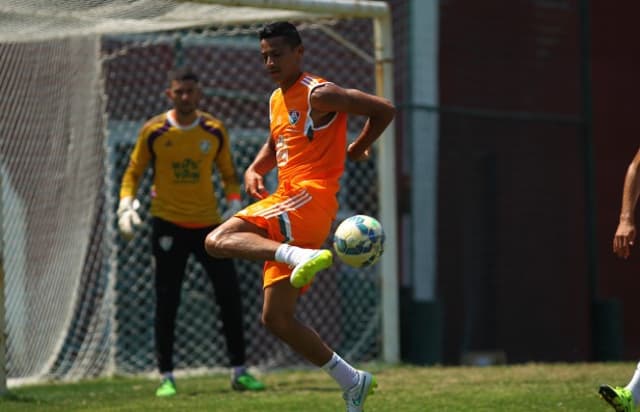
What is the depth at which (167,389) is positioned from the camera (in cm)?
827

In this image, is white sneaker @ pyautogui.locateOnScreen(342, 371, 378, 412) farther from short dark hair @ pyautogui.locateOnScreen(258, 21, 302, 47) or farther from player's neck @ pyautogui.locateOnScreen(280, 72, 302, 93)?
short dark hair @ pyautogui.locateOnScreen(258, 21, 302, 47)

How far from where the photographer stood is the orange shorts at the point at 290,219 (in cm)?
616

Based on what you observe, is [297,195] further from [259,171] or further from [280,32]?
[280,32]

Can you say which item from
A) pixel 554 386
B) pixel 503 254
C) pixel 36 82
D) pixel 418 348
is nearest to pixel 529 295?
pixel 503 254

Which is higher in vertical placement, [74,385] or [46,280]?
[46,280]

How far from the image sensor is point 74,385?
9.47 metres

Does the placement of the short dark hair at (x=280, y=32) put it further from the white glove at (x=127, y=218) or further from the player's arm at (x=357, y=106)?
the white glove at (x=127, y=218)

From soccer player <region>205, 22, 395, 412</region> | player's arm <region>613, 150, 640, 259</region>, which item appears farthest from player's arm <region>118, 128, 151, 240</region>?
player's arm <region>613, 150, 640, 259</region>

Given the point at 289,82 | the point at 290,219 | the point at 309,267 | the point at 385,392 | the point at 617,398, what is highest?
the point at 289,82

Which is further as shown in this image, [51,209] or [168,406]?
Result: [51,209]

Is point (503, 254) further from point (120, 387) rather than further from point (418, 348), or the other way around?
point (120, 387)

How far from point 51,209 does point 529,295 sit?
5334 mm

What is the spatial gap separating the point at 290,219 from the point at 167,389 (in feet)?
8.38

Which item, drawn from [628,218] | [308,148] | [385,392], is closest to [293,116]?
[308,148]
